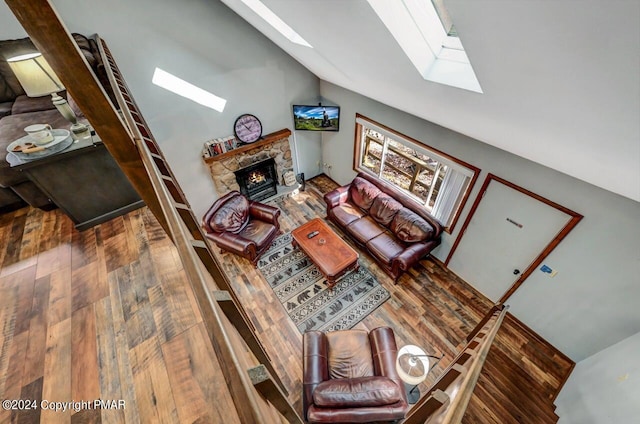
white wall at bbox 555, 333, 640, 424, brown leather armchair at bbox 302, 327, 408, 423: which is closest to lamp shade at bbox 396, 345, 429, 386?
brown leather armchair at bbox 302, 327, 408, 423

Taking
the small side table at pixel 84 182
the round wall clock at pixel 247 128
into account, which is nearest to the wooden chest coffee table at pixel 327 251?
the round wall clock at pixel 247 128

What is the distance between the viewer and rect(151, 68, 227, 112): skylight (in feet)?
11.8

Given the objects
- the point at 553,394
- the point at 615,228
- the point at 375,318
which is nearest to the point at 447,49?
the point at 615,228

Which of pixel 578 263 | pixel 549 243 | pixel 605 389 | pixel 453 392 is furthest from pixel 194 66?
pixel 605 389

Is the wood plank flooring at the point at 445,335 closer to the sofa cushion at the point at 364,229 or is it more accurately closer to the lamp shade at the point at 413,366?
the sofa cushion at the point at 364,229

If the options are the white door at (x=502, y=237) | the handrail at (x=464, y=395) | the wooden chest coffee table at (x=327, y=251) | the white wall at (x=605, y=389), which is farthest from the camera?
the wooden chest coffee table at (x=327, y=251)

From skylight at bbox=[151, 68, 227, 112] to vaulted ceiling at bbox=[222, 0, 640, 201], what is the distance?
2208 millimetres

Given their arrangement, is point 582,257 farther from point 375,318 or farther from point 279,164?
point 279,164

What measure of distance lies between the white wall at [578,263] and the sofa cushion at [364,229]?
138 centimetres

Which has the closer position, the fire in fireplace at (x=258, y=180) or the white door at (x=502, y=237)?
the white door at (x=502, y=237)

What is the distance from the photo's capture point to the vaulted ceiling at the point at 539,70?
33.2 inches

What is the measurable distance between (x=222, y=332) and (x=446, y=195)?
3897 millimetres

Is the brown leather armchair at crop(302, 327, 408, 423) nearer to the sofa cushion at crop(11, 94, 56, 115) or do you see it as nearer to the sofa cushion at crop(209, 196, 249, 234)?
the sofa cushion at crop(209, 196, 249, 234)

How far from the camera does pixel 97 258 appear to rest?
2.28 meters
